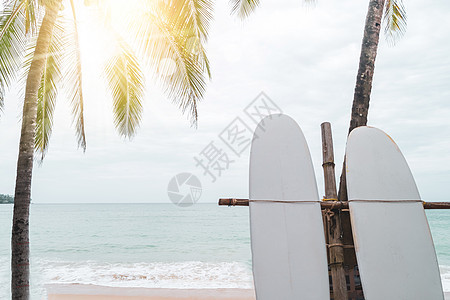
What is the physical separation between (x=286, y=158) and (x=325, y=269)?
0.87 meters

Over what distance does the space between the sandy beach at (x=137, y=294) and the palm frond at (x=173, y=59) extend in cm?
387

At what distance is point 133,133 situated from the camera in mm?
4801

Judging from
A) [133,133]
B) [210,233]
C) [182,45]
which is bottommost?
[210,233]

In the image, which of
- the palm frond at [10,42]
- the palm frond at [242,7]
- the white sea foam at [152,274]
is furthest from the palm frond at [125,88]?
the white sea foam at [152,274]

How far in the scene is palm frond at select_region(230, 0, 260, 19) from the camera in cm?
479

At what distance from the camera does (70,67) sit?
4711 millimetres

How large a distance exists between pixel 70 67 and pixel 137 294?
429cm

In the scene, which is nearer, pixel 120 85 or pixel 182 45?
pixel 182 45

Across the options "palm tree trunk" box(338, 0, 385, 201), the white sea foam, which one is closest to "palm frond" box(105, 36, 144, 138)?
"palm tree trunk" box(338, 0, 385, 201)

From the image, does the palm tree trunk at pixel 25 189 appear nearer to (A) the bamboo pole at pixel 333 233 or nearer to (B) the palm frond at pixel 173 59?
(B) the palm frond at pixel 173 59

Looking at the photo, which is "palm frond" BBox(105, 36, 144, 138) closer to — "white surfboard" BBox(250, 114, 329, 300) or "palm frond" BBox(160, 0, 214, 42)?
"palm frond" BBox(160, 0, 214, 42)

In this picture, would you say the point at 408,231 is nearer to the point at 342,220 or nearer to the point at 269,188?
the point at 342,220

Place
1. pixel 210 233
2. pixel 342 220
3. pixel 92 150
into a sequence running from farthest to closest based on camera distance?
pixel 92 150, pixel 210 233, pixel 342 220

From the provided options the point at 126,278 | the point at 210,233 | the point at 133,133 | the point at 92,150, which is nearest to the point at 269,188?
the point at 133,133
